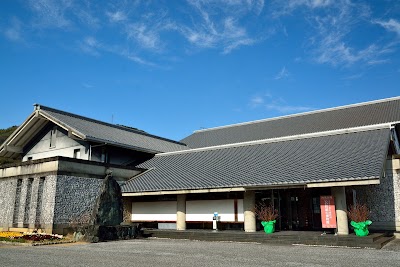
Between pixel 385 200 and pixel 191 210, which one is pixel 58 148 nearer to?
pixel 191 210

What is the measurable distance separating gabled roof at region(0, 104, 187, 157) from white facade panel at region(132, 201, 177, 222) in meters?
3.99

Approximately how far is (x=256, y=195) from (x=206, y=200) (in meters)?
2.49

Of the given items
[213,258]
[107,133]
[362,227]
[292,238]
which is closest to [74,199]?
[107,133]

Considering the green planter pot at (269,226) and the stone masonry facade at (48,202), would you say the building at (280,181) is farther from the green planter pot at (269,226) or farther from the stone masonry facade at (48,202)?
the stone masonry facade at (48,202)

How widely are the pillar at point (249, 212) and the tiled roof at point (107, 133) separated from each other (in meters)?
9.04

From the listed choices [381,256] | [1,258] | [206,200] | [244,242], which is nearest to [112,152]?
[206,200]

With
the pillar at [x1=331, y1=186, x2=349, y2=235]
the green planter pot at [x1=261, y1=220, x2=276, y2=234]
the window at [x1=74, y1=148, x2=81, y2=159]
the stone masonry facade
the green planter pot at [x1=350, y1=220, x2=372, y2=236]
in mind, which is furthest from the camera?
the window at [x1=74, y1=148, x2=81, y2=159]

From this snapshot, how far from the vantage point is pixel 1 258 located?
948 cm

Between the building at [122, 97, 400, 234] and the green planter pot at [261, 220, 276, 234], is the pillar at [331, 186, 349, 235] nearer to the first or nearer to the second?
the building at [122, 97, 400, 234]

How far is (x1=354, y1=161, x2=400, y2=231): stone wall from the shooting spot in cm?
1568

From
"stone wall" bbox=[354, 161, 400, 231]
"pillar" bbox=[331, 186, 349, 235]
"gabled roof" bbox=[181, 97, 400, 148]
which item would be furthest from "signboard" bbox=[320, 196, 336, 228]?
"gabled roof" bbox=[181, 97, 400, 148]

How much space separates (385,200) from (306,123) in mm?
12509

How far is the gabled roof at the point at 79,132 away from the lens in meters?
20.4

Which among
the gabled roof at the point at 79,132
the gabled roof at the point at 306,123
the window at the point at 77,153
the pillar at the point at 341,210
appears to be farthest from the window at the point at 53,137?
the pillar at the point at 341,210
